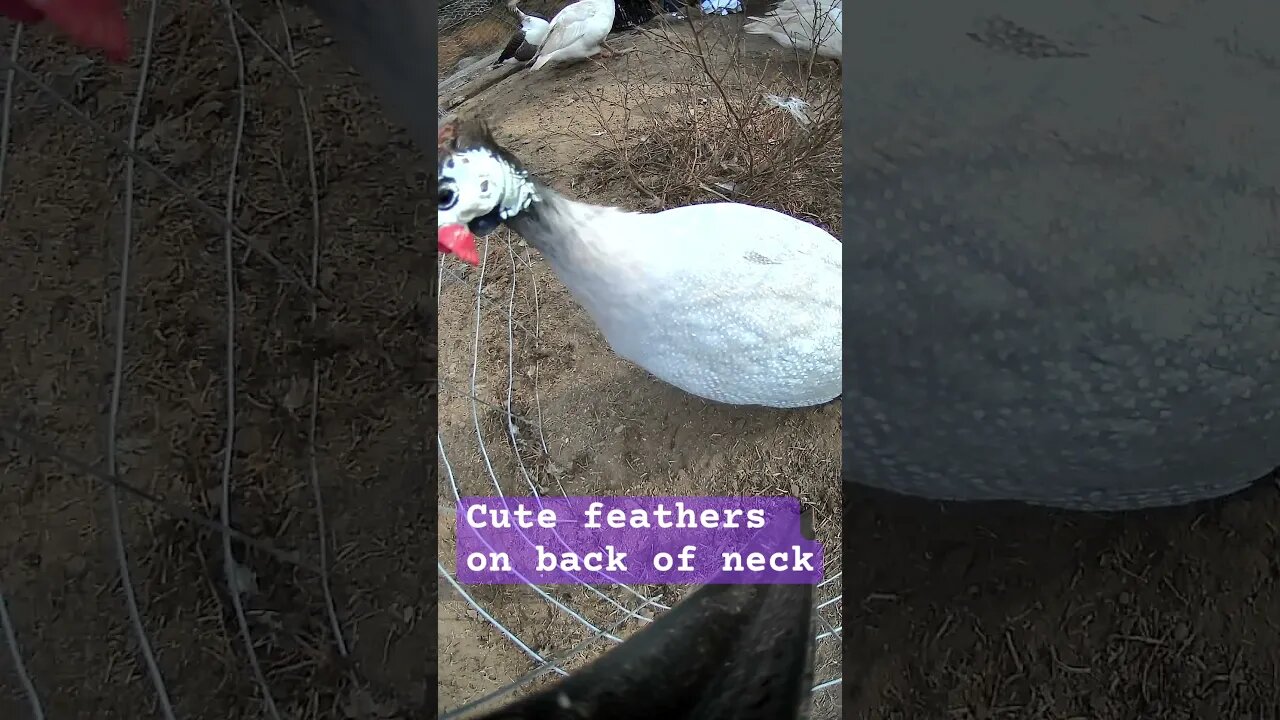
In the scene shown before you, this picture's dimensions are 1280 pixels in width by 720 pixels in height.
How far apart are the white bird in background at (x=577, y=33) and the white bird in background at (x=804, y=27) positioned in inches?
4.2

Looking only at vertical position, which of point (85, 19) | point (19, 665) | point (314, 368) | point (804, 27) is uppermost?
point (85, 19)

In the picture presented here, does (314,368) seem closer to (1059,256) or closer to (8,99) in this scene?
(8,99)

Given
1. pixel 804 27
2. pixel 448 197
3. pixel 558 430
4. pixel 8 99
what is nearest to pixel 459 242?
pixel 448 197

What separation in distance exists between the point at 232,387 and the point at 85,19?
13.2 inches

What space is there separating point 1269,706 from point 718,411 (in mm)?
464

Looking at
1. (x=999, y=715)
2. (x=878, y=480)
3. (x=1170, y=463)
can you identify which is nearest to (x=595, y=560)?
(x=878, y=480)

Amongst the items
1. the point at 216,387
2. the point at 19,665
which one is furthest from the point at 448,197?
the point at 19,665

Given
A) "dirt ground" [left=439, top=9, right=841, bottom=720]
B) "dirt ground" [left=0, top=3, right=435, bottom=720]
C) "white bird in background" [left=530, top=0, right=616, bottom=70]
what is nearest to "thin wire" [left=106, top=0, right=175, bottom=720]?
"dirt ground" [left=0, top=3, right=435, bottom=720]

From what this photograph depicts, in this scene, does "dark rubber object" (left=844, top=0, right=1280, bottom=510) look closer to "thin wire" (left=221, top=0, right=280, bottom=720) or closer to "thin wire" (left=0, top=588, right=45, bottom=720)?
"thin wire" (left=221, top=0, right=280, bottom=720)

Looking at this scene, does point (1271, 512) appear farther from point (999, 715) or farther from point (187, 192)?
point (187, 192)

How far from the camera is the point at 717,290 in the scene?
1.41 feet

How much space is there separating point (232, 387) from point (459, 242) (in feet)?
0.72

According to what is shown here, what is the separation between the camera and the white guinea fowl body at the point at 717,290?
1.40 feet

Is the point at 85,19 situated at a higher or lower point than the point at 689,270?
higher
